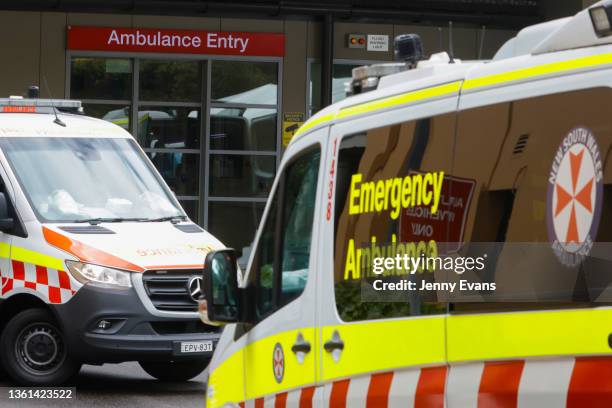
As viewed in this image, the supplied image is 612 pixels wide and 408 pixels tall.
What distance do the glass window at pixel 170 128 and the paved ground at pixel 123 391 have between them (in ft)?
36.1

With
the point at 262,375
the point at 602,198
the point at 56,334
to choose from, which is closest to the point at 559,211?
the point at 602,198

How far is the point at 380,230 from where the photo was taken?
4.62 meters

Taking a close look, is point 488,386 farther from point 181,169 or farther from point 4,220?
point 181,169

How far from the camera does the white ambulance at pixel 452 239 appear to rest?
365cm

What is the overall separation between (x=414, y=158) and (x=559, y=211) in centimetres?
80

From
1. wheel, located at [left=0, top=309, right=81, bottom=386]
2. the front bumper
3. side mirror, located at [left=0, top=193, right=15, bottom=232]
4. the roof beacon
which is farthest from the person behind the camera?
side mirror, located at [left=0, top=193, right=15, bottom=232]

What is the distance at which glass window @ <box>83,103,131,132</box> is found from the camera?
918 inches

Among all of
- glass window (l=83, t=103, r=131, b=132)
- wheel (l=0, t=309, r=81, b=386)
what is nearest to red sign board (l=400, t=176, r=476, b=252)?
wheel (l=0, t=309, r=81, b=386)

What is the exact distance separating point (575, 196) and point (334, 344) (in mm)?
1395

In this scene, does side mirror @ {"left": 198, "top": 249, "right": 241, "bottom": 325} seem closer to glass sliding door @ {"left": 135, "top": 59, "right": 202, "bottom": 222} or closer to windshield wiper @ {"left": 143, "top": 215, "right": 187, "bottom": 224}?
windshield wiper @ {"left": 143, "top": 215, "right": 187, "bottom": 224}

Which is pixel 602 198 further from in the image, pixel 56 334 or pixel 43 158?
pixel 43 158

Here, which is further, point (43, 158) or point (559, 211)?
point (43, 158)

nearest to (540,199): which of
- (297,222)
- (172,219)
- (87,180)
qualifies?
(297,222)

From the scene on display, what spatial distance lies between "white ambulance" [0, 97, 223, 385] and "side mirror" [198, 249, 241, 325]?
532 cm
